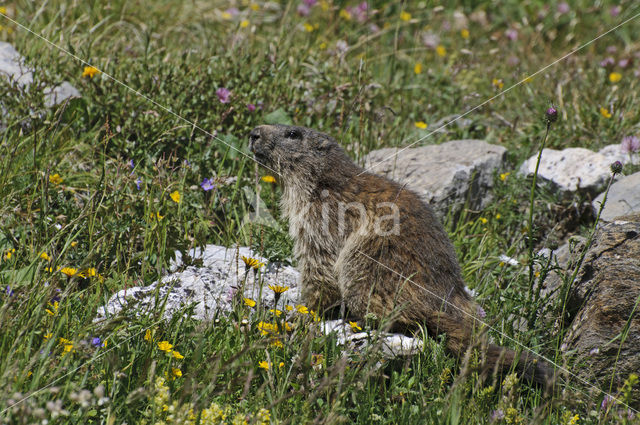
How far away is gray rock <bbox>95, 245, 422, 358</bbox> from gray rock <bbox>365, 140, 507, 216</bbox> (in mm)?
1416

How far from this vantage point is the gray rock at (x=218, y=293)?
3652 millimetres

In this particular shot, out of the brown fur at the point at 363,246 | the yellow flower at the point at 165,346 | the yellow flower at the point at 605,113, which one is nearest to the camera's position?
the yellow flower at the point at 165,346

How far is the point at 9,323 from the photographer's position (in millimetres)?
2873

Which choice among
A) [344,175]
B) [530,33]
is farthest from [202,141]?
[530,33]

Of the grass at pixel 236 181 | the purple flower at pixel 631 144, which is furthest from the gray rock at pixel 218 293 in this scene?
the purple flower at pixel 631 144

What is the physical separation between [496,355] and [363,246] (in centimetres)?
109

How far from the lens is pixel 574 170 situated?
558 cm

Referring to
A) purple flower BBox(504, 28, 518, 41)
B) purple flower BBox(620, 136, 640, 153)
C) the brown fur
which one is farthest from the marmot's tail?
purple flower BBox(504, 28, 518, 41)

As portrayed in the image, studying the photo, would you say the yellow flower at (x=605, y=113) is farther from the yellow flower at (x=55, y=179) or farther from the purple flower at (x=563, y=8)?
the yellow flower at (x=55, y=179)

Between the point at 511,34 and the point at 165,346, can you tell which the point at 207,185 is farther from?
the point at 511,34

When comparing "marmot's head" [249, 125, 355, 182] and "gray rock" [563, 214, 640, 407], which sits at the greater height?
"marmot's head" [249, 125, 355, 182]

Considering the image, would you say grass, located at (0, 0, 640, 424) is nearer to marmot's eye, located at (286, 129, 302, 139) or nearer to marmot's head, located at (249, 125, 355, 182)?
marmot's head, located at (249, 125, 355, 182)

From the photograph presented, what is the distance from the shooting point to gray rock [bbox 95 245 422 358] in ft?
12.0

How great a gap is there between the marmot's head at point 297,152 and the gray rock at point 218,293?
0.68 m
